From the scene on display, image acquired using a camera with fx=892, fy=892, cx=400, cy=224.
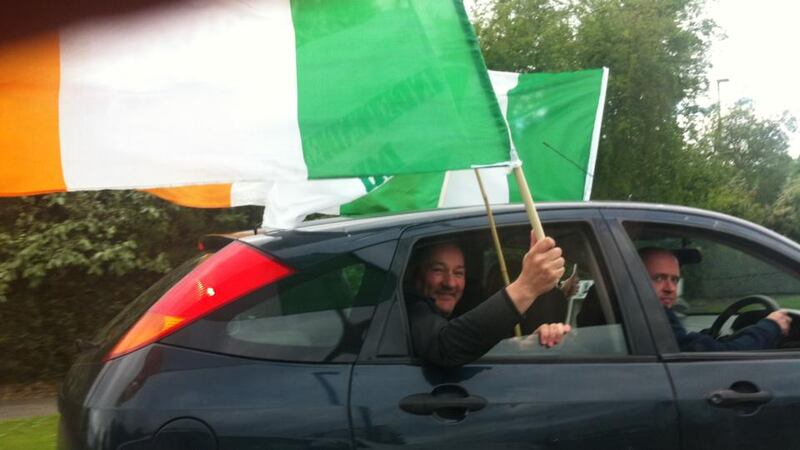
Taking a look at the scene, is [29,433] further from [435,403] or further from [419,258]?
[435,403]

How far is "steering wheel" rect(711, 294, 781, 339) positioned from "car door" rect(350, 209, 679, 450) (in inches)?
34.1

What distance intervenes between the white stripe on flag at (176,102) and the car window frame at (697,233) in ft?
4.25

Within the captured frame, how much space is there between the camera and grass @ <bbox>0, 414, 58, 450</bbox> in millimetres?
6305

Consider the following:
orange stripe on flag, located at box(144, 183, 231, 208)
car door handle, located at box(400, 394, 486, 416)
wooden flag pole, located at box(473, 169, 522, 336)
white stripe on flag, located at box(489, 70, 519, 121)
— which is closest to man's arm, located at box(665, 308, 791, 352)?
wooden flag pole, located at box(473, 169, 522, 336)

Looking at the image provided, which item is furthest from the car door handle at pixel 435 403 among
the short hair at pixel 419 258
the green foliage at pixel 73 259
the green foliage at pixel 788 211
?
the green foliage at pixel 788 211

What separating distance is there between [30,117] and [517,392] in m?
1.90

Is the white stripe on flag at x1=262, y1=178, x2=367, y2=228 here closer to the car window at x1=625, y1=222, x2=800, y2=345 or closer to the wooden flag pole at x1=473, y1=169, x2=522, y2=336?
the wooden flag pole at x1=473, y1=169, x2=522, y2=336

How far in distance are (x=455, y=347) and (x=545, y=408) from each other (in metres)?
0.38

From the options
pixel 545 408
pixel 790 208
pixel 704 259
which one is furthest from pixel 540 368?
pixel 790 208

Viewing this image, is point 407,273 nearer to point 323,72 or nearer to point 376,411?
point 376,411

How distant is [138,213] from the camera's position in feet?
28.2

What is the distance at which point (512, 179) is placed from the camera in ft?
23.1

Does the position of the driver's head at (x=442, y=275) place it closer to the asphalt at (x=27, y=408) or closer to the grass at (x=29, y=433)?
the grass at (x=29, y=433)

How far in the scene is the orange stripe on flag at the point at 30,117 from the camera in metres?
2.98
